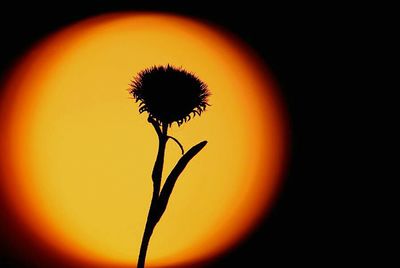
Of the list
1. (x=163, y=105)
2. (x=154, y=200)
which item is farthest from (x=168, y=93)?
(x=154, y=200)

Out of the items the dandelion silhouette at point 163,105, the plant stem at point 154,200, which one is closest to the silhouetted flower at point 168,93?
the dandelion silhouette at point 163,105

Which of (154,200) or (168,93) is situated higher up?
(168,93)

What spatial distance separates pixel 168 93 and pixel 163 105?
0.28 ft

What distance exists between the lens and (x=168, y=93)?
2.32 meters

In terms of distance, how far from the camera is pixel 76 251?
395 centimetres

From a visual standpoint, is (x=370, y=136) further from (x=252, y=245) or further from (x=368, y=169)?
(x=252, y=245)

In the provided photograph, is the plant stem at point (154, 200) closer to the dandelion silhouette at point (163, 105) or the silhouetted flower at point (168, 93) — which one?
the dandelion silhouette at point (163, 105)

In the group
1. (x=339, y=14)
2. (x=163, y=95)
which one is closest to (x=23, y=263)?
(x=163, y=95)

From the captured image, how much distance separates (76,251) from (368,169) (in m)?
2.94

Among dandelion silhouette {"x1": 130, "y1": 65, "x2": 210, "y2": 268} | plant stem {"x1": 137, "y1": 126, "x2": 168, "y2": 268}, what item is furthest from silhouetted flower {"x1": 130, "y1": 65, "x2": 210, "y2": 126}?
plant stem {"x1": 137, "y1": 126, "x2": 168, "y2": 268}

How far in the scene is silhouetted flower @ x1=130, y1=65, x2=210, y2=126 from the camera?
2.36 meters

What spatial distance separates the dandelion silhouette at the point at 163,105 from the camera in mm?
2328

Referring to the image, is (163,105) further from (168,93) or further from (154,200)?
(154,200)

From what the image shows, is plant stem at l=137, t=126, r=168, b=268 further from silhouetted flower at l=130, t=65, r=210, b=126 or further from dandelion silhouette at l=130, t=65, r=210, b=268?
silhouetted flower at l=130, t=65, r=210, b=126
